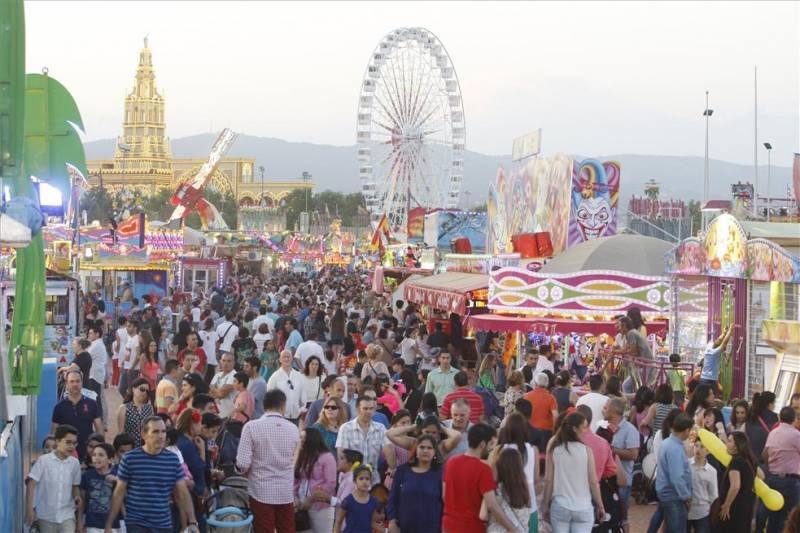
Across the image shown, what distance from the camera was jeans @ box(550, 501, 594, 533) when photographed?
8.08m

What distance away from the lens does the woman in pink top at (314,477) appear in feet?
29.0

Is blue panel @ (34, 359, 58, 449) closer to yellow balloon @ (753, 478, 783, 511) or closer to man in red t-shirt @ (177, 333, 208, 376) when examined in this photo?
man in red t-shirt @ (177, 333, 208, 376)

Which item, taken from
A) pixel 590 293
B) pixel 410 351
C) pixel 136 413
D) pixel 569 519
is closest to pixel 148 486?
pixel 569 519

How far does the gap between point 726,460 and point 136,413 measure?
4.23 m

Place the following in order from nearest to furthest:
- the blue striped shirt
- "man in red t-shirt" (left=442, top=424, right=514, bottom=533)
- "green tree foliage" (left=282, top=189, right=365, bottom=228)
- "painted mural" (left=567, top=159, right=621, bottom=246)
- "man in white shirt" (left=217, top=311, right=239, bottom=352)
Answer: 1. "man in red t-shirt" (left=442, top=424, right=514, bottom=533)
2. the blue striped shirt
3. "man in white shirt" (left=217, top=311, right=239, bottom=352)
4. "painted mural" (left=567, top=159, right=621, bottom=246)
5. "green tree foliage" (left=282, top=189, right=365, bottom=228)

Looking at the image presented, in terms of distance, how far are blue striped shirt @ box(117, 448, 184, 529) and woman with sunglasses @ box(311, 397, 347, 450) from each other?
1652 mm

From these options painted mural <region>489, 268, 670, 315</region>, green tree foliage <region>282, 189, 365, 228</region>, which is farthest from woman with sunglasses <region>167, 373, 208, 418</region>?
green tree foliage <region>282, 189, 365, 228</region>

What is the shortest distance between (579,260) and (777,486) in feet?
33.7

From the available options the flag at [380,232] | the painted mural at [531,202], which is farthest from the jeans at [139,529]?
the flag at [380,232]

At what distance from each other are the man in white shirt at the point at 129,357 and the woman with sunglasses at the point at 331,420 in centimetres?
645

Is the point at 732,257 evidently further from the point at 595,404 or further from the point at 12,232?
the point at 12,232

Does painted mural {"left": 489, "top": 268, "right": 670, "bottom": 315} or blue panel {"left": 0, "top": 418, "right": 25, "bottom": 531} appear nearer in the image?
blue panel {"left": 0, "top": 418, "right": 25, "bottom": 531}

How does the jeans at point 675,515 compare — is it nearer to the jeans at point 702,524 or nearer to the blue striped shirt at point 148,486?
the jeans at point 702,524

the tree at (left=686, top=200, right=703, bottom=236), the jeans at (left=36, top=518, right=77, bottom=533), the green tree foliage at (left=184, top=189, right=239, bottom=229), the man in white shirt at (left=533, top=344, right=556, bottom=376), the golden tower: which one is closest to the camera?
the jeans at (left=36, top=518, right=77, bottom=533)
